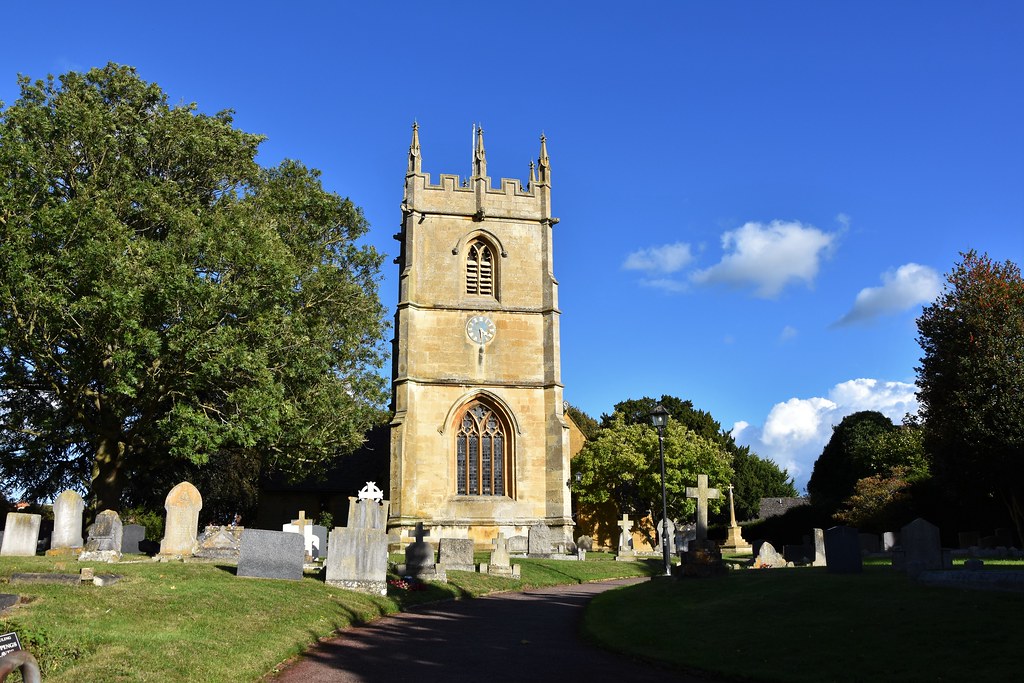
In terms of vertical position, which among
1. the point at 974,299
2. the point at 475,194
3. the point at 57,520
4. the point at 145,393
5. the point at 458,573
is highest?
the point at 475,194

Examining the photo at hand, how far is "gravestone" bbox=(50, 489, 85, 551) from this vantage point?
61.1 ft

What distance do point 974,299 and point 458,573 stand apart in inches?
646

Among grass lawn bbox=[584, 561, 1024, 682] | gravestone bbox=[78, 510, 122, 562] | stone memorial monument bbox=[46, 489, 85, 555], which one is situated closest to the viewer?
grass lawn bbox=[584, 561, 1024, 682]

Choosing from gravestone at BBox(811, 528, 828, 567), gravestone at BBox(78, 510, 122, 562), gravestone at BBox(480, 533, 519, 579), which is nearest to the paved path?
gravestone at BBox(480, 533, 519, 579)

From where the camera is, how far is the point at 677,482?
38125 millimetres

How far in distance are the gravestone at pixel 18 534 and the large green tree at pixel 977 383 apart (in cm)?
2356

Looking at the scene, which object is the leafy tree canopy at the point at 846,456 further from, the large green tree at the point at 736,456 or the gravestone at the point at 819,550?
the gravestone at the point at 819,550

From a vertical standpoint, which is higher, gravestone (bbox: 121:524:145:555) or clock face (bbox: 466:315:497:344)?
clock face (bbox: 466:315:497:344)

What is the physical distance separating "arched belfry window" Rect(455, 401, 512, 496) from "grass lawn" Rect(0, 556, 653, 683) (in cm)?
1607

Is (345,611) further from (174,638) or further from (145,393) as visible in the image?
(145,393)

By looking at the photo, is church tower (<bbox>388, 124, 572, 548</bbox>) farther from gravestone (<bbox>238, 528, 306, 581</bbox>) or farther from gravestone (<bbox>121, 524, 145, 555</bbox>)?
gravestone (<bbox>238, 528, 306, 581</bbox>)

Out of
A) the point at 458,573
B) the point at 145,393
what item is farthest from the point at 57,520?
the point at 458,573

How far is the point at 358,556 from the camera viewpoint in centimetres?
1535

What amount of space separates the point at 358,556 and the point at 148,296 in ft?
26.6
